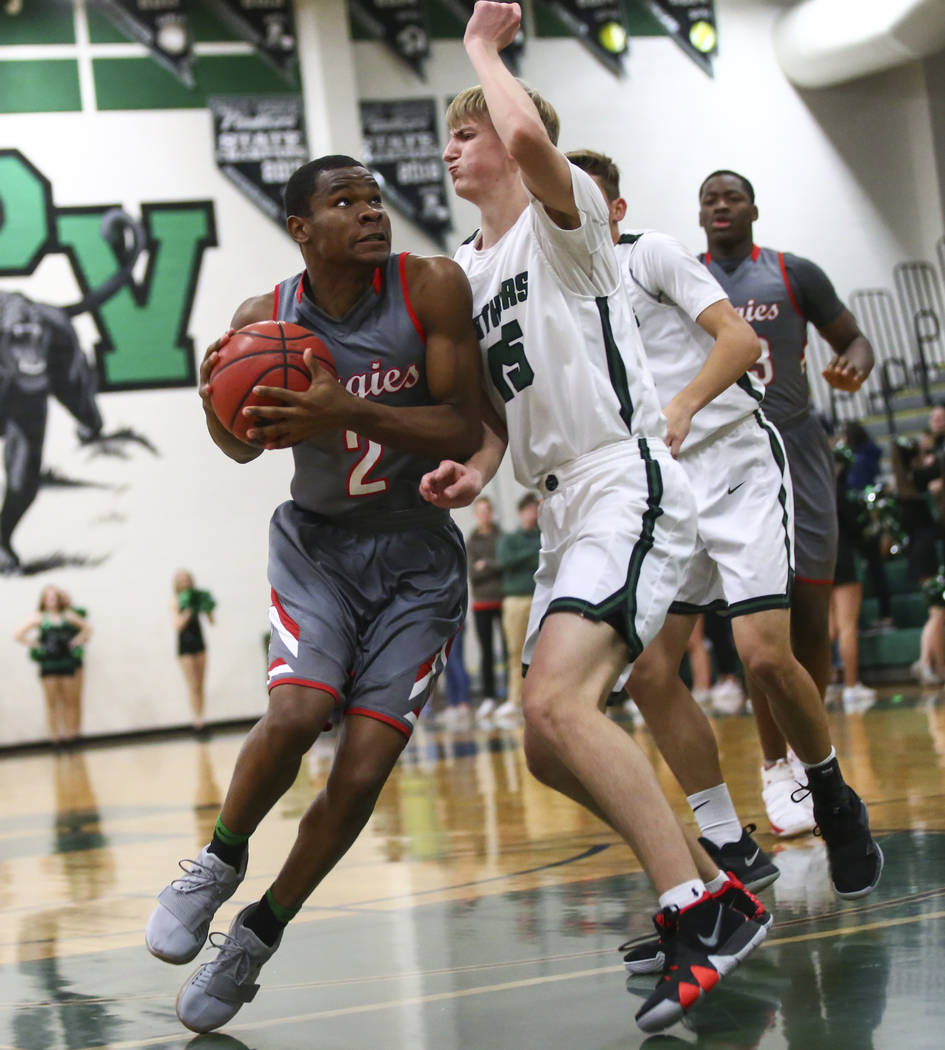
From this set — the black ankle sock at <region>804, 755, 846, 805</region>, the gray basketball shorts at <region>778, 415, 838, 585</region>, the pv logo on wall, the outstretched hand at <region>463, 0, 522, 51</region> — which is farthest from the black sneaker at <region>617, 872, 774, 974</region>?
the pv logo on wall

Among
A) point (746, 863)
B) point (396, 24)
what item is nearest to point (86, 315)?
point (396, 24)

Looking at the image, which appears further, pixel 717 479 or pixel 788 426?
pixel 788 426

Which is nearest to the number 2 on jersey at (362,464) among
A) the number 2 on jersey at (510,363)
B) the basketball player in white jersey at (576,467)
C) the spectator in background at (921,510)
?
the basketball player in white jersey at (576,467)

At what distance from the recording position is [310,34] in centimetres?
1781

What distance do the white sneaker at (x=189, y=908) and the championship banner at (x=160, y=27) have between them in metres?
15.7

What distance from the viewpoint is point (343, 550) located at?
3.63 meters

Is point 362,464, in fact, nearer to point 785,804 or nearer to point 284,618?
point 284,618

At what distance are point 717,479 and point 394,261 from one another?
4.71 ft

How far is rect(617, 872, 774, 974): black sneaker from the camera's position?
3.37 metres

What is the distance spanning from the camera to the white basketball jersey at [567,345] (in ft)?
11.4

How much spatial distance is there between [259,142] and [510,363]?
14951 mm

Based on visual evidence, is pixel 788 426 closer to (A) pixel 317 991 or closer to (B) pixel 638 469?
(B) pixel 638 469

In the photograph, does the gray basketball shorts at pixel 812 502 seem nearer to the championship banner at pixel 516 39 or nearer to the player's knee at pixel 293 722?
the player's knee at pixel 293 722

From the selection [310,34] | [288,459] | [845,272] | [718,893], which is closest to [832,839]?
[718,893]
